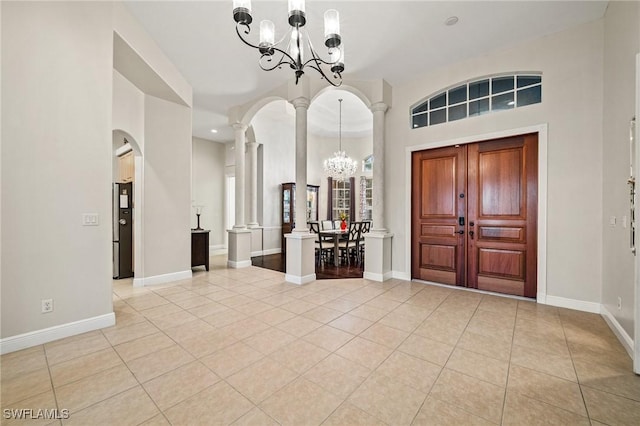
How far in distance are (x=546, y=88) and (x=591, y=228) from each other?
1854 mm

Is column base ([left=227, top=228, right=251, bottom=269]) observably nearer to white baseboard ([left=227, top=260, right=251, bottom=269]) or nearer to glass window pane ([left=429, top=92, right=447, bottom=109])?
white baseboard ([left=227, top=260, right=251, bottom=269])

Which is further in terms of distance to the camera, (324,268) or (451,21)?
(324,268)

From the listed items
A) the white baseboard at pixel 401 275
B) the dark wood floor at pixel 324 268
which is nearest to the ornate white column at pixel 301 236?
the dark wood floor at pixel 324 268

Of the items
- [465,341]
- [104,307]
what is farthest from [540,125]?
[104,307]

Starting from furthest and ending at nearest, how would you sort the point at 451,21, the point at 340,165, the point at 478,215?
1. the point at 340,165
2. the point at 478,215
3. the point at 451,21

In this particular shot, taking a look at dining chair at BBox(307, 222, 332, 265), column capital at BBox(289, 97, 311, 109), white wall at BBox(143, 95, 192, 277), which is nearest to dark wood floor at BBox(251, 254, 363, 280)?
dining chair at BBox(307, 222, 332, 265)

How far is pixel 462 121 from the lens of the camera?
4.26 m

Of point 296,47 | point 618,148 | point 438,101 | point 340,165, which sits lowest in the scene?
point 618,148

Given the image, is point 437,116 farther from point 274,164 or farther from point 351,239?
point 274,164

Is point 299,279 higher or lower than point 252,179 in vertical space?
lower

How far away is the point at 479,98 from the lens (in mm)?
4156

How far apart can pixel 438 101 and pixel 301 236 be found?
10.5ft

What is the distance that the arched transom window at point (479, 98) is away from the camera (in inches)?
149

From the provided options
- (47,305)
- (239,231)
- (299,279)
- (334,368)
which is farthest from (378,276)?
(47,305)
